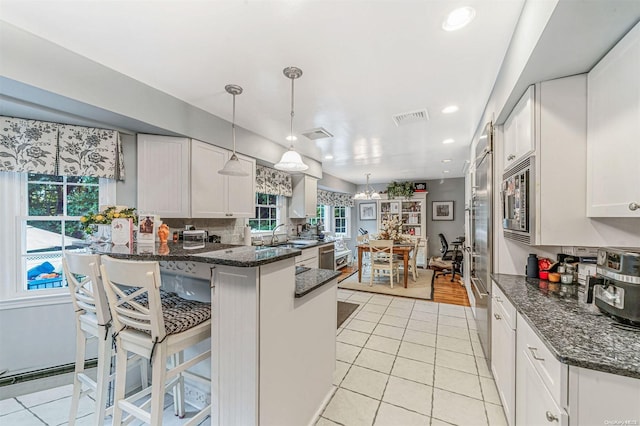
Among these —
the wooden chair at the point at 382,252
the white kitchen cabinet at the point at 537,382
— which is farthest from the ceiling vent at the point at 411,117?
the wooden chair at the point at 382,252

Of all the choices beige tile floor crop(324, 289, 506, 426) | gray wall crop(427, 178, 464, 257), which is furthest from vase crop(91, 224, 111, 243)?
gray wall crop(427, 178, 464, 257)

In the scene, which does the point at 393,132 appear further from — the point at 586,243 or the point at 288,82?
the point at 586,243

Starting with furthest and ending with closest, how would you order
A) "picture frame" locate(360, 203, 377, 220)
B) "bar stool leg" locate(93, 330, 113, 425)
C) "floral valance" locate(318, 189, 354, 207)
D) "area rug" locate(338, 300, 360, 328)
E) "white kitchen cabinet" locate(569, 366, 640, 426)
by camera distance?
"picture frame" locate(360, 203, 377, 220) → "floral valance" locate(318, 189, 354, 207) → "area rug" locate(338, 300, 360, 328) → "bar stool leg" locate(93, 330, 113, 425) → "white kitchen cabinet" locate(569, 366, 640, 426)

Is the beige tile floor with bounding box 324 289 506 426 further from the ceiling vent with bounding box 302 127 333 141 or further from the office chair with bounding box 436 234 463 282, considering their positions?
the ceiling vent with bounding box 302 127 333 141

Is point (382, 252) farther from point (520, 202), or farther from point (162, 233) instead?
point (162, 233)

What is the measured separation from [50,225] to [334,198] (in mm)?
5825

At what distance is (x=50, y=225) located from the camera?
229cm

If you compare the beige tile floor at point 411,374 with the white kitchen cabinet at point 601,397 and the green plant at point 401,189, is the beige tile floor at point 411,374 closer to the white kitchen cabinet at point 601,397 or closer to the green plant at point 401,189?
the white kitchen cabinet at point 601,397

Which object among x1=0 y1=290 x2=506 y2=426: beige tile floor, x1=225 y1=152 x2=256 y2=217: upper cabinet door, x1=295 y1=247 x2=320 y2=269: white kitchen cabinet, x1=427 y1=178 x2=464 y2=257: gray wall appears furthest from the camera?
x1=427 y1=178 x2=464 y2=257: gray wall

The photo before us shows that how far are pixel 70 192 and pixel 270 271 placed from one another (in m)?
2.43

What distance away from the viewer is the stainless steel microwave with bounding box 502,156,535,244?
157cm

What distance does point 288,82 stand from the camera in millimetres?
2141

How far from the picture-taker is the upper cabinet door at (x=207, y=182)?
109 inches

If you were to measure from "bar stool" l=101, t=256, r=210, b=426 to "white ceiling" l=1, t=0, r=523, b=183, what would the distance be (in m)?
1.42
